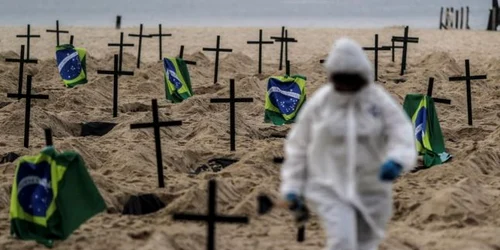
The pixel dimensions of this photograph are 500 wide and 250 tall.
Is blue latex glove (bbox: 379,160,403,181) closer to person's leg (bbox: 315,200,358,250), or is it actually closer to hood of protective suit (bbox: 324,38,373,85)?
person's leg (bbox: 315,200,358,250)

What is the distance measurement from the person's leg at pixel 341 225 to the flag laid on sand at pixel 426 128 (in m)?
5.91

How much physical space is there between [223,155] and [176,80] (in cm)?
442

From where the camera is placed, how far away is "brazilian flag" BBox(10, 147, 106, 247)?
793cm

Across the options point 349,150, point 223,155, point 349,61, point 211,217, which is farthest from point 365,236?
point 223,155

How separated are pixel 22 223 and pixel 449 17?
40.4m

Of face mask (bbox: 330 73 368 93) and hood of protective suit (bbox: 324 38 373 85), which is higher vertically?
hood of protective suit (bbox: 324 38 373 85)

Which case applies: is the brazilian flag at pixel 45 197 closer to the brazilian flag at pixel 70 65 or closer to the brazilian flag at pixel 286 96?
the brazilian flag at pixel 286 96

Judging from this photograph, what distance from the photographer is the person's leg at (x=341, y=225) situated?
218 inches

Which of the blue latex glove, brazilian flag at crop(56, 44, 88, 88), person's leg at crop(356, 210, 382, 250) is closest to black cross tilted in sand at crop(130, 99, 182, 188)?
person's leg at crop(356, 210, 382, 250)

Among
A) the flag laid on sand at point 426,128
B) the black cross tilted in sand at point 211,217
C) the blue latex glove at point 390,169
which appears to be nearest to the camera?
the blue latex glove at point 390,169

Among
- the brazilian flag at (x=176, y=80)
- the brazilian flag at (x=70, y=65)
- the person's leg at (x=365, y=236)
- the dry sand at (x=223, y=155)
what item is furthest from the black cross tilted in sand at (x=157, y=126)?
the brazilian flag at (x=70, y=65)

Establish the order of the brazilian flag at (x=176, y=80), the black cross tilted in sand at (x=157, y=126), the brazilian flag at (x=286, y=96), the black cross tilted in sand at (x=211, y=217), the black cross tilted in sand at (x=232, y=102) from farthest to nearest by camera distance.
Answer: the brazilian flag at (x=176, y=80), the brazilian flag at (x=286, y=96), the black cross tilted in sand at (x=232, y=102), the black cross tilted in sand at (x=157, y=126), the black cross tilted in sand at (x=211, y=217)

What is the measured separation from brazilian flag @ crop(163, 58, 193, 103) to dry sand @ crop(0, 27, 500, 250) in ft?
0.86

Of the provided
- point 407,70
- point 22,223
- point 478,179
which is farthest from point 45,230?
point 407,70
